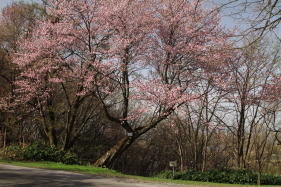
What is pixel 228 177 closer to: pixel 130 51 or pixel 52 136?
pixel 130 51

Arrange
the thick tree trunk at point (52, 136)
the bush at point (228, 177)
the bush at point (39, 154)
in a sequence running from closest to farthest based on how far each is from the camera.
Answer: the bush at point (228, 177) < the bush at point (39, 154) < the thick tree trunk at point (52, 136)

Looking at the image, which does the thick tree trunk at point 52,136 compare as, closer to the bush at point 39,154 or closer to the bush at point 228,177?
the bush at point 39,154

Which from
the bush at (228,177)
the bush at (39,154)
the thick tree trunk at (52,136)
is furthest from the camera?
the thick tree trunk at (52,136)

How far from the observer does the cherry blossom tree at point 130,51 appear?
19.0m

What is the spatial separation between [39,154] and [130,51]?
9.10m

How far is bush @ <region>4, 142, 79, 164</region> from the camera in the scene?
66.4ft

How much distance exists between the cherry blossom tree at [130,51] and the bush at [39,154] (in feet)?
8.81

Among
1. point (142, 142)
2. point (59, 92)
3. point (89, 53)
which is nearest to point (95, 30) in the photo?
point (89, 53)

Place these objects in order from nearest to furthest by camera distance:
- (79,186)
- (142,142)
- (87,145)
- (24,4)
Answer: (79,186) → (24,4) → (87,145) → (142,142)

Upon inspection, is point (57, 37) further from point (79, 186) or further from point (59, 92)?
point (79, 186)

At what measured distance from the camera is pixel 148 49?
67.0 ft

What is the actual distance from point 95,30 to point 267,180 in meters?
14.7

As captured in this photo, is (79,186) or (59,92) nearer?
(79,186)

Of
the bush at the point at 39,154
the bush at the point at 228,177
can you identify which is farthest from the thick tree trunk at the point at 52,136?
the bush at the point at 228,177
